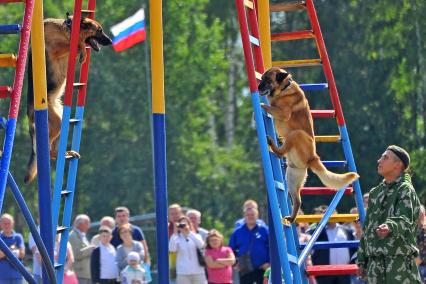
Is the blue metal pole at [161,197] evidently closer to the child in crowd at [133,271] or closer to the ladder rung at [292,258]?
the ladder rung at [292,258]

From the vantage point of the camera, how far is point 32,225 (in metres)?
8.38

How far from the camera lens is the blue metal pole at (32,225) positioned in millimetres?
8227

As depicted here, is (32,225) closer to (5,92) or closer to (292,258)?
(5,92)

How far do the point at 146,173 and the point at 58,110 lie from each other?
22.2 m

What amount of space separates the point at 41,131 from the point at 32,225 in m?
0.77

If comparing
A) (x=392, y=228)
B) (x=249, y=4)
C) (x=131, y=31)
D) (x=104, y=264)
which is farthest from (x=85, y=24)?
(x=131, y=31)

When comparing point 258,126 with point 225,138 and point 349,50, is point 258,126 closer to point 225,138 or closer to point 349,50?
point 349,50

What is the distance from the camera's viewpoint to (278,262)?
33.0ft

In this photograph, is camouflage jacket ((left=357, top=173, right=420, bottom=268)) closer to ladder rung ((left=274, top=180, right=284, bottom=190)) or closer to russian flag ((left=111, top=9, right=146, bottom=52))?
ladder rung ((left=274, top=180, right=284, bottom=190))

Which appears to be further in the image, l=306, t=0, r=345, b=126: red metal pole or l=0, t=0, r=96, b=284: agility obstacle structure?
l=306, t=0, r=345, b=126: red metal pole

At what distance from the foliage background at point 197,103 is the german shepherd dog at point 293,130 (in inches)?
617

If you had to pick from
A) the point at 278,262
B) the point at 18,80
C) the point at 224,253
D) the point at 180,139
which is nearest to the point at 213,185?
the point at 180,139

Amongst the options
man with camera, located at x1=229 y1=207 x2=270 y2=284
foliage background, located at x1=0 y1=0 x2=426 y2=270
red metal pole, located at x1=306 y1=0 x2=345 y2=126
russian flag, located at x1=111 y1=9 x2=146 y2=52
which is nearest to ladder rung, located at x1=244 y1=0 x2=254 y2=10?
red metal pole, located at x1=306 y1=0 x2=345 y2=126

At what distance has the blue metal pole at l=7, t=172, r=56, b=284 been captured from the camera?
8227 mm
